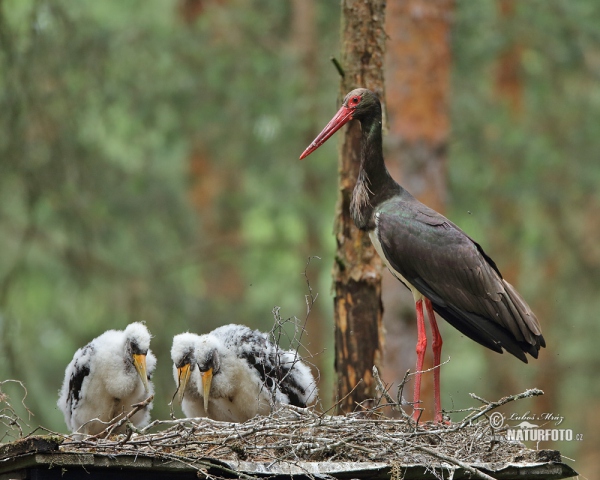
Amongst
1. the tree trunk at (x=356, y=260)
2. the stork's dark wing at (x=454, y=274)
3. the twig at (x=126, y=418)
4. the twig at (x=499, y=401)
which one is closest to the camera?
the twig at (x=126, y=418)

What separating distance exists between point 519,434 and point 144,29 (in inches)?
408

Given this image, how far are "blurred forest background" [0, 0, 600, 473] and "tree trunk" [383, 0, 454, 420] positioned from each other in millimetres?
3021

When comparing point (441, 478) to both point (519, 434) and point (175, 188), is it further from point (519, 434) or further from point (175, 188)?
point (175, 188)

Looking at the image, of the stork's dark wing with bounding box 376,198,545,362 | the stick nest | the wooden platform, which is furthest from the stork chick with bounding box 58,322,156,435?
the stork's dark wing with bounding box 376,198,545,362

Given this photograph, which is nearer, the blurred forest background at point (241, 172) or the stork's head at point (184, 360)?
the stork's head at point (184, 360)

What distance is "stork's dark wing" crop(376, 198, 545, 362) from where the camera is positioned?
727 centimetres

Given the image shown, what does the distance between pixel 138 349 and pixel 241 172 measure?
1158 centimetres

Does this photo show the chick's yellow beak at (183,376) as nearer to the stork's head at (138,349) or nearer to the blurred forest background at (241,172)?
the stork's head at (138,349)

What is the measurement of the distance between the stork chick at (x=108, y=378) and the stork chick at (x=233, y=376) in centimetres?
27

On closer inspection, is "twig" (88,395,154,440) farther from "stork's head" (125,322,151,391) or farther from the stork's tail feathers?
the stork's tail feathers

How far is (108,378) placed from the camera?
A: 740 centimetres

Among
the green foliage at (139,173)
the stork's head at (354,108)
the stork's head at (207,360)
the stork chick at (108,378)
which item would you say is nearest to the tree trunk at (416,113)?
the stork's head at (354,108)

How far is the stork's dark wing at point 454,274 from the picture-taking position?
23.9 feet

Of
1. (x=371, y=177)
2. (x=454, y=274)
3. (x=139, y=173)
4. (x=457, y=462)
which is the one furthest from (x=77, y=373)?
(x=139, y=173)
